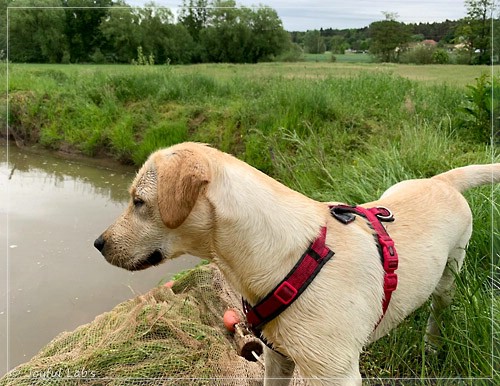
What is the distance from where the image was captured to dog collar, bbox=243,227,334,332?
2045 millimetres

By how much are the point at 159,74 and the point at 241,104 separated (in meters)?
0.80

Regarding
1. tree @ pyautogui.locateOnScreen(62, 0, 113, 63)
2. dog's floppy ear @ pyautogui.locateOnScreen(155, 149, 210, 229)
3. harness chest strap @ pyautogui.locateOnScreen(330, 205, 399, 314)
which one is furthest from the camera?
tree @ pyautogui.locateOnScreen(62, 0, 113, 63)

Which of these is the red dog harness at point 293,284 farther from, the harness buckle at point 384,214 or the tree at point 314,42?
the tree at point 314,42

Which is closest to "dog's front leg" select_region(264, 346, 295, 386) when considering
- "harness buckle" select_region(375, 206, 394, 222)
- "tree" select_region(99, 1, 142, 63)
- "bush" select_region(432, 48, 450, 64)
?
"harness buckle" select_region(375, 206, 394, 222)

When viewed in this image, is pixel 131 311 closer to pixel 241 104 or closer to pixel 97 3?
A: pixel 241 104

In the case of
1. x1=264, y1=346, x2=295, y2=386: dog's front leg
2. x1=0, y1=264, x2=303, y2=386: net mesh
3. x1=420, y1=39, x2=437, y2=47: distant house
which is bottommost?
x1=0, y1=264, x2=303, y2=386: net mesh

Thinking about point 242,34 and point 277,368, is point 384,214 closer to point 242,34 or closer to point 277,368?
point 277,368

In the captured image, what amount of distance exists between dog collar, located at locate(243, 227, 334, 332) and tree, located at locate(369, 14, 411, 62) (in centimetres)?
183

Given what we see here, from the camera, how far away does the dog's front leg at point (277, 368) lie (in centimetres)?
251

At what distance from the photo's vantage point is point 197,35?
354 centimetres

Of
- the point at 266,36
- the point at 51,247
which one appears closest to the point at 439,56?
the point at 266,36

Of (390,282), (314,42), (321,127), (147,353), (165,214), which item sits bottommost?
(147,353)

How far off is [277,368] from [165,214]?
112 centimetres

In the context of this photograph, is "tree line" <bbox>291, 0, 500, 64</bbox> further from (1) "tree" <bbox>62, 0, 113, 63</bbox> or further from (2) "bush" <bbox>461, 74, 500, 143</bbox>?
(1) "tree" <bbox>62, 0, 113, 63</bbox>
